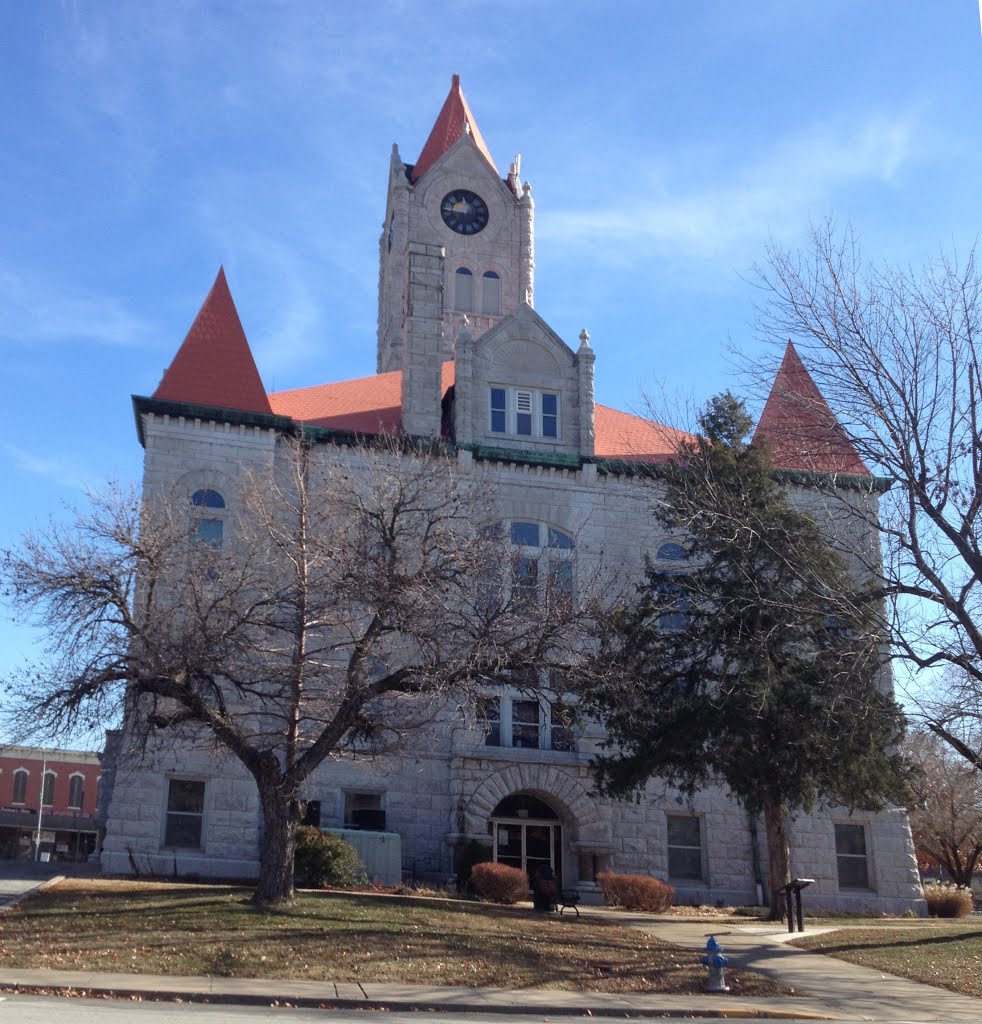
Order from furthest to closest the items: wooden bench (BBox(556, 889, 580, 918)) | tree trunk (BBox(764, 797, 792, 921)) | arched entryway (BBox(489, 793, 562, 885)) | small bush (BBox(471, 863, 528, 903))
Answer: arched entryway (BBox(489, 793, 562, 885)) < tree trunk (BBox(764, 797, 792, 921)) < small bush (BBox(471, 863, 528, 903)) < wooden bench (BBox(556, 889, 580, 918))

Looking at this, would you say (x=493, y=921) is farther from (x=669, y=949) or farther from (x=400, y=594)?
(x=400, y=594)

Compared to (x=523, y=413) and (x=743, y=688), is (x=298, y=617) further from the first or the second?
(x=523, y=413)

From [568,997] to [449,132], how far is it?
47322 millimetres

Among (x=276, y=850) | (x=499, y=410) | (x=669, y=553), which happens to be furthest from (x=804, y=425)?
(x=499, y=410)

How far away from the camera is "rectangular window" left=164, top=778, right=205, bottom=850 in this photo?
91.6ft

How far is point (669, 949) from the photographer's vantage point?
19078 mm

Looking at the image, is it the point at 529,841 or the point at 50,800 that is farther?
the point at 50,800

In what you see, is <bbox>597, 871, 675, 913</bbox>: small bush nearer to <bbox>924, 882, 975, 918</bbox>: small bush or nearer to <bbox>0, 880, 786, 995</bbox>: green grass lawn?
<bbox>0, 880, 786, 995</bbox>: green grass lawn

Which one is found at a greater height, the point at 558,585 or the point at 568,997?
the point at 558,585

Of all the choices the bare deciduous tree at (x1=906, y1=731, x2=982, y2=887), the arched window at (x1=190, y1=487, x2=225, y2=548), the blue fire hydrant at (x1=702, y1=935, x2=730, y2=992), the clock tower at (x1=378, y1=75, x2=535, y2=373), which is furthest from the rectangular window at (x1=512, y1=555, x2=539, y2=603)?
the clock tower at (x1=378, y1=75, x2=535, y2=373)

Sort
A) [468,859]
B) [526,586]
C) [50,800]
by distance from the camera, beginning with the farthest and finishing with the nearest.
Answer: [50,800]
[468,859]
[526,586]

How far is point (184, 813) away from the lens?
2814 cm

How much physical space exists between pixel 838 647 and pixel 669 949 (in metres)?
5.61

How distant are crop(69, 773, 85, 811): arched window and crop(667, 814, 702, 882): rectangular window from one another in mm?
57637
